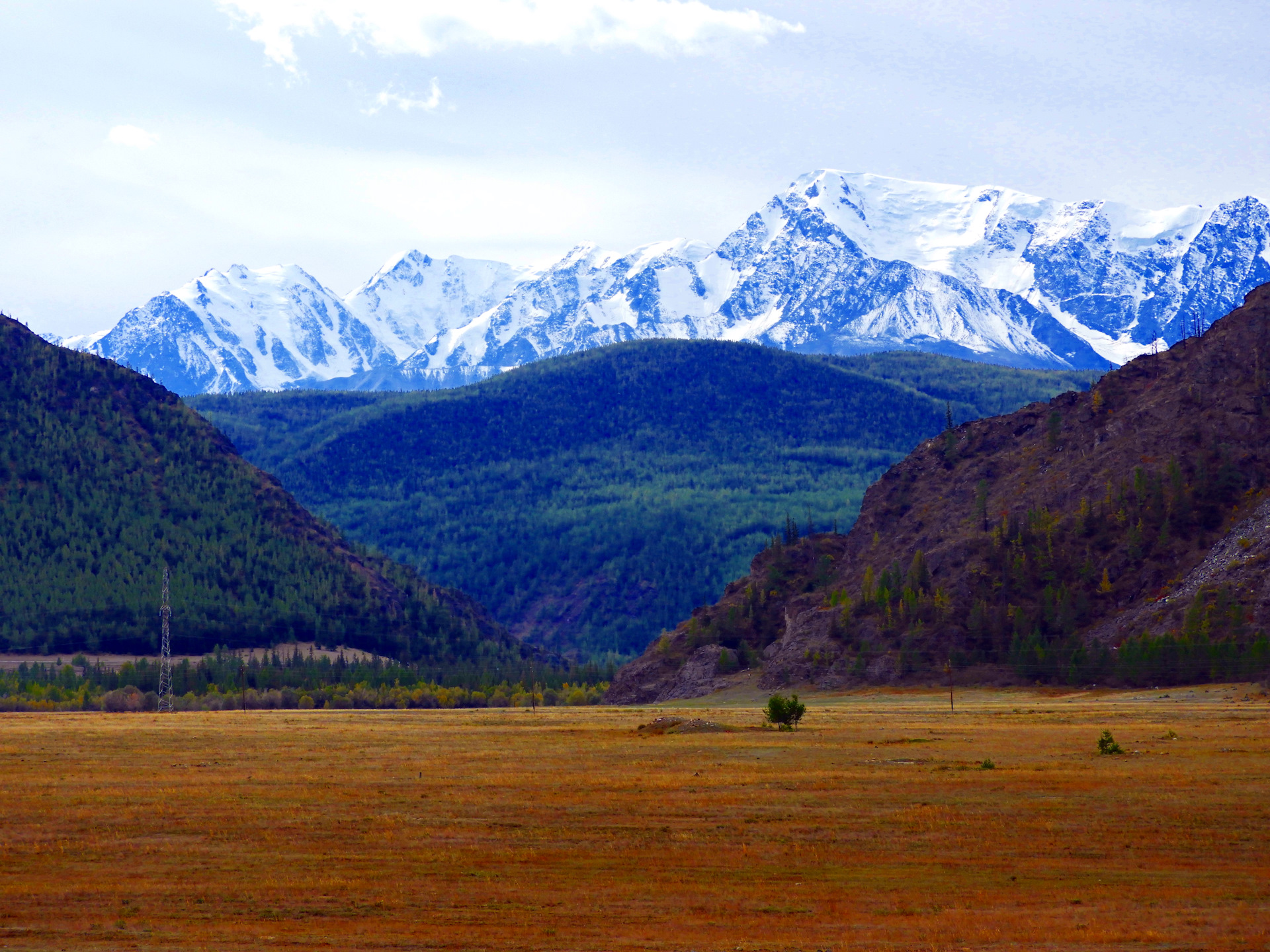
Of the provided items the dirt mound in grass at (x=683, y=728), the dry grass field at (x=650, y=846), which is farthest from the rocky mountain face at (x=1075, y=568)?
the dry grass field at (x=650, y=846)

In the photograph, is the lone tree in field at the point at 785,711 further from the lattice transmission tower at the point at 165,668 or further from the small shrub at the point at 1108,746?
the lattice transmission tower at the point at 165,668

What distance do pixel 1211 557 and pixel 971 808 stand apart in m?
114

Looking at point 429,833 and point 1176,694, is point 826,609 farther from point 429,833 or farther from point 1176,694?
point 429,833

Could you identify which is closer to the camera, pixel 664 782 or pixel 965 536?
pixel 664 782

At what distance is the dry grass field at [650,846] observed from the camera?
36.7 meters

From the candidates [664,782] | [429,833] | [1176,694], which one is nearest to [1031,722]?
[1176,694]

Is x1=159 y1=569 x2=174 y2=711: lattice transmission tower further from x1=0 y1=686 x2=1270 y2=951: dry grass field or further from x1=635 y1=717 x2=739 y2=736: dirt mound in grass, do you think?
x1=0 y1=686 x2=1270 y2=951: dry grass field

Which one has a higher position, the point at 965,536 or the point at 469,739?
the point at 965,536

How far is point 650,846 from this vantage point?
47.9m

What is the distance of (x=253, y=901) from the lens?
4019 cm

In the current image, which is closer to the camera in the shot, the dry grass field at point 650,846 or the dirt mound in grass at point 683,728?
the dry grass field at point 650,846

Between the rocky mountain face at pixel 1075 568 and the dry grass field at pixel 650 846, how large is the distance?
67.6 m

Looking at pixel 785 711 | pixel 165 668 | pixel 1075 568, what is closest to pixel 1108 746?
pixel 785 711

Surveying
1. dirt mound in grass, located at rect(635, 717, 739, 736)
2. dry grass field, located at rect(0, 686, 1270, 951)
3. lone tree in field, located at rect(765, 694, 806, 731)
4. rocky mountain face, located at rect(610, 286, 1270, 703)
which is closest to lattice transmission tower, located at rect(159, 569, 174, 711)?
rocky mountain face, located at rect(610, 286, 1270, 703)
